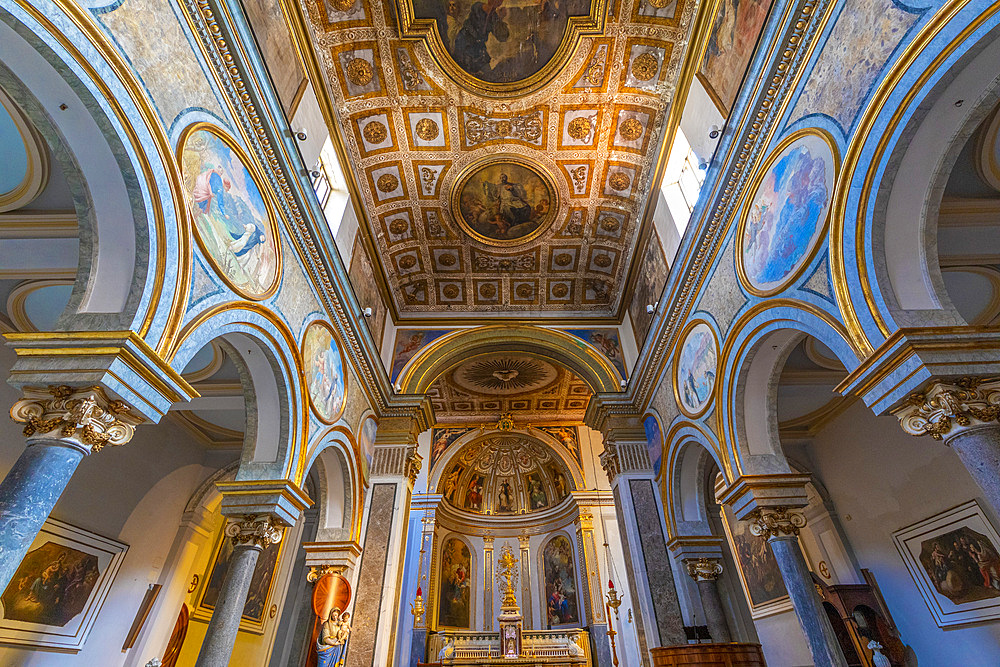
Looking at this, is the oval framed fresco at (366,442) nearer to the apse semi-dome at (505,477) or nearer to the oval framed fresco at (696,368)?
the oval framed fresco at (696,368)

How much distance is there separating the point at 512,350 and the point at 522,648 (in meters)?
9.35

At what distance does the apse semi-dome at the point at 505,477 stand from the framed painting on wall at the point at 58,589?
1164cm

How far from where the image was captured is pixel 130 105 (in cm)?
471

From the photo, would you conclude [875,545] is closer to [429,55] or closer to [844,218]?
[844,218]

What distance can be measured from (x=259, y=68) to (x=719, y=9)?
7.23m

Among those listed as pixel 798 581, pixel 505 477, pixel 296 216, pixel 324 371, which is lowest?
pixel 798 581

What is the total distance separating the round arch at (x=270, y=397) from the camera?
7.19 metres

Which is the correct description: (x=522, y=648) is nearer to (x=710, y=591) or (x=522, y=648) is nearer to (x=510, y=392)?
(x=710, y=591)

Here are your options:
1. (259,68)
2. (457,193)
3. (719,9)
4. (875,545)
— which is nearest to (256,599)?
(457,193)

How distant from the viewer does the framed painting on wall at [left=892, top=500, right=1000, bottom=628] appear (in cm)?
812

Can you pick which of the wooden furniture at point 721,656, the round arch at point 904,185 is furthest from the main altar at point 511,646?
the round arch at point 904,185

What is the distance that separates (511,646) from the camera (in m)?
15.3

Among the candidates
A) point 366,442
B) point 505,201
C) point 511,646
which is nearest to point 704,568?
point 366,442

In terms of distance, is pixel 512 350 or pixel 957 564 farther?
pixel 512 350
